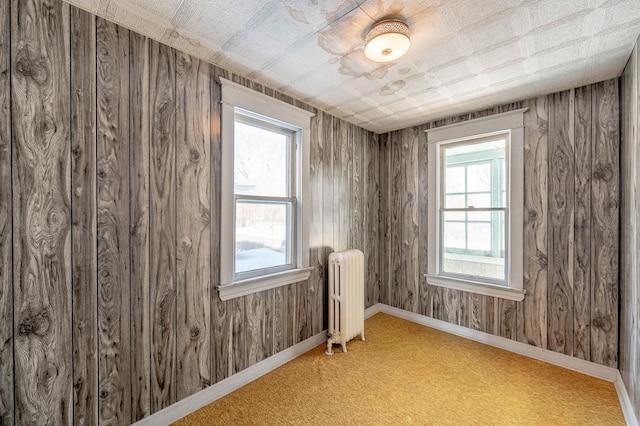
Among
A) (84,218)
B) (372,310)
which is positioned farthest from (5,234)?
(372,310)

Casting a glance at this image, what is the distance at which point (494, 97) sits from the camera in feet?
8.58

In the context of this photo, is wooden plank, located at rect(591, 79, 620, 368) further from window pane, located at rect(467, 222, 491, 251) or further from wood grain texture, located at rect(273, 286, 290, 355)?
wood grain texture, located at rect(273, 286, 290, 355)

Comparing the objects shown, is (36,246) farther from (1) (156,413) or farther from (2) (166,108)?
(1) (156,413)

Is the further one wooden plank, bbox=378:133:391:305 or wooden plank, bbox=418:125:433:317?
wooden plank, bbox=378:133:391:305

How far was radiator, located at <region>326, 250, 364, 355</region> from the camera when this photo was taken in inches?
108

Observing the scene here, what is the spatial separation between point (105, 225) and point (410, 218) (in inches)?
124

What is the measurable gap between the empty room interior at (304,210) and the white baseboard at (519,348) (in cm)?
2

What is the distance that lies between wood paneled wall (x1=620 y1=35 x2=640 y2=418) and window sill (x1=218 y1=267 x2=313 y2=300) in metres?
2.40

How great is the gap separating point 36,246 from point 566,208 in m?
3.87

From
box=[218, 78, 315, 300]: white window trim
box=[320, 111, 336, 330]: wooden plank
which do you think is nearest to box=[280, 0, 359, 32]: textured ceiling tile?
box=[218, 78, 315, 300]: white window trim

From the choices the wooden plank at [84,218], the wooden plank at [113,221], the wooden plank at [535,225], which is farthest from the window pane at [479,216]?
the wooden plank at [84,218]

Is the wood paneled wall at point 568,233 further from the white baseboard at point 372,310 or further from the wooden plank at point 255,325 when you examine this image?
the wooden plank at point 255,325

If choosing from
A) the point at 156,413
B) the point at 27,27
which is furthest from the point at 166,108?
the point at 156,413

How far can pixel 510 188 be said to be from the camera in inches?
108
